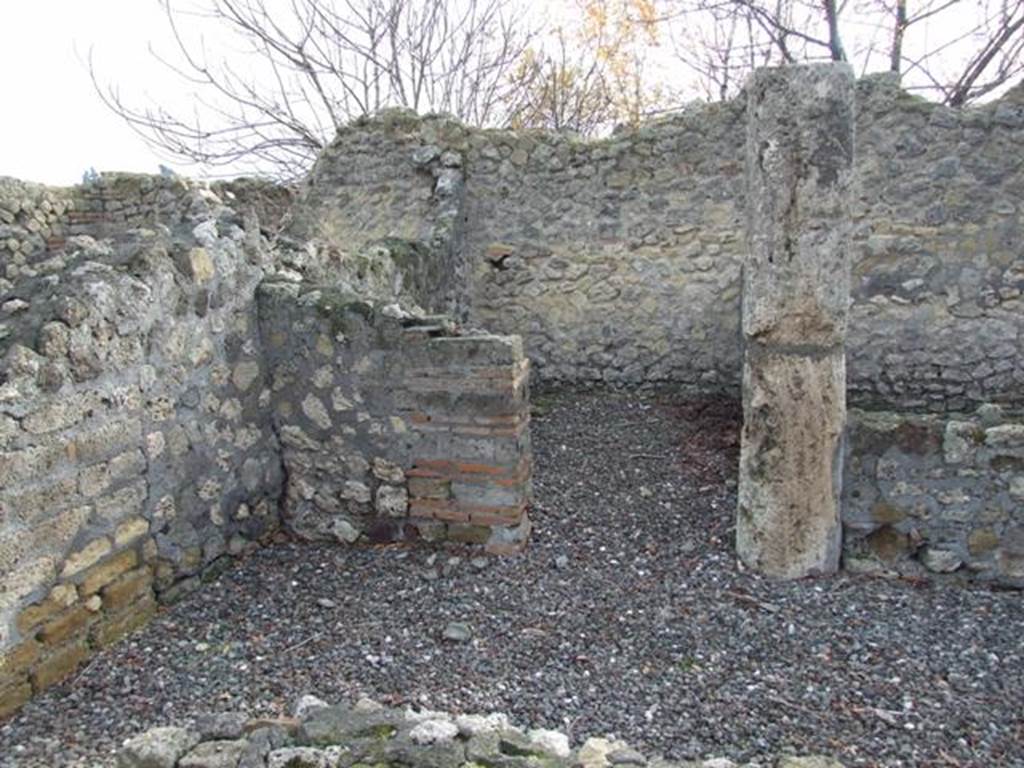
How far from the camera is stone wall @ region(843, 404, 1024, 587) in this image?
3.59 m

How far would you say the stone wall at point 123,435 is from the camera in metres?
2.91

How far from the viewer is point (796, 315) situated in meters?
3.61

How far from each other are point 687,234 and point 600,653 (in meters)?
4.46

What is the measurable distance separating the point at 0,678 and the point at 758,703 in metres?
2.69

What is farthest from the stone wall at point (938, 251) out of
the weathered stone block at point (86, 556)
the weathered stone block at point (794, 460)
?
the weathered stone block at point (86, 556)

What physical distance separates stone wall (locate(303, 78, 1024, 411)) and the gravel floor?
294cm

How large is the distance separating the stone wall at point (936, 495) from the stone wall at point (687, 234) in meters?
2.86

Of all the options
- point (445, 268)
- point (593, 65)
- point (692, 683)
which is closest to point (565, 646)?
point (692, 683)

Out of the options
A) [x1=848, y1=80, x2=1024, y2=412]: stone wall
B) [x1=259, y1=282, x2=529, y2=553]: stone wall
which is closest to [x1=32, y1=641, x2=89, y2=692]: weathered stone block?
[x1=259, y1=282, x2=529, y2=553]: stone wall

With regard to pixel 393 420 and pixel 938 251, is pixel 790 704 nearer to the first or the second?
pixel 393 420

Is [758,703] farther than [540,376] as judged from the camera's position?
No

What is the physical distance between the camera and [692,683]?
300cm

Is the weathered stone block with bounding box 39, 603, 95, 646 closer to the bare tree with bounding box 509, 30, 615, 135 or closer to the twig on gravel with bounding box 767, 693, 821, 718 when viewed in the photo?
the twig on gravel with bounding box 767, 693, 821, 718

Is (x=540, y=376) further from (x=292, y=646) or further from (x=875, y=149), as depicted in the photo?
(x=292, y=646)
